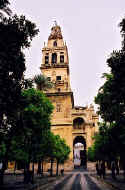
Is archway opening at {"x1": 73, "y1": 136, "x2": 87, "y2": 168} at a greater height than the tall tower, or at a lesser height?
lesser

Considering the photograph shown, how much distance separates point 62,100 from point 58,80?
6.97 m

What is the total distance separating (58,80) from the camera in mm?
62156

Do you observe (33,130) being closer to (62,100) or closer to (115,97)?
(115,97)

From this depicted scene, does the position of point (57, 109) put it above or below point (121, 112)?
above

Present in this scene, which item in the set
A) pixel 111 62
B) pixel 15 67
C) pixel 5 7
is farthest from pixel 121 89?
pixel 5 7

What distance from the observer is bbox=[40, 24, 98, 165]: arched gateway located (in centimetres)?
5753

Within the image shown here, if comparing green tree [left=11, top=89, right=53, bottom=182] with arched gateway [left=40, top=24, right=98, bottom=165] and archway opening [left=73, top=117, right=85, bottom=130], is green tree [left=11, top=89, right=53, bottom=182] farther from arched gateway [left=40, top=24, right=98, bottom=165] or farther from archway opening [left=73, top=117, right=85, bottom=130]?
archway opening [left=73, top=117, right=85, bottom=130]

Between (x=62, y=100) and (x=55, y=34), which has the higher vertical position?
(x=55, y=34)

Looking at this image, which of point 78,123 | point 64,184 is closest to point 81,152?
point 78,123

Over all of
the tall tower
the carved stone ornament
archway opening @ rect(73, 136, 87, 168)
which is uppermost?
the carved stone ornament

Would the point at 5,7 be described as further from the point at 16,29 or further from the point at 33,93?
the point at 33,93

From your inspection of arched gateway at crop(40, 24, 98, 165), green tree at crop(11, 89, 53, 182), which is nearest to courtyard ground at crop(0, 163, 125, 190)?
green tree at crop(11, 89, 53, 182)

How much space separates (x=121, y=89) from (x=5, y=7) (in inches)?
315

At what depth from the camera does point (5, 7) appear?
9.58 meters
